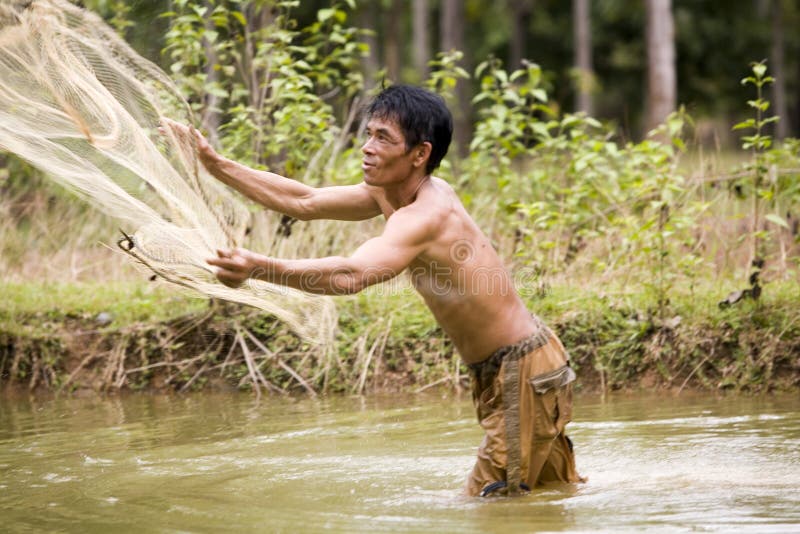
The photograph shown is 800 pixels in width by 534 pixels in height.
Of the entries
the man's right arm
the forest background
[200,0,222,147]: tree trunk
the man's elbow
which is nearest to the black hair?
the man's right arm

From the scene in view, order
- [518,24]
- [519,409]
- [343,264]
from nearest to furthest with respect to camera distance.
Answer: [343,264]
[519,409]
[518,24]

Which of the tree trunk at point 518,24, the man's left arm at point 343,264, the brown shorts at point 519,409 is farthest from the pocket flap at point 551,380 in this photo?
the tree trunk at point 518,24

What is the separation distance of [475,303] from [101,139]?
192 centimetres

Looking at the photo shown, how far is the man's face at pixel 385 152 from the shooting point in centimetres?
446

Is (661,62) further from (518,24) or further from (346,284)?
(518,24)

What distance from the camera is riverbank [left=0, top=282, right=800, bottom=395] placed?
23.6ft

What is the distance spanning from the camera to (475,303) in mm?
4531

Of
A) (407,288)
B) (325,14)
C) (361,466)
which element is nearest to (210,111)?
(325,14)

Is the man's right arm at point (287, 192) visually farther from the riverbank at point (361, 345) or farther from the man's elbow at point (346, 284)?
the riverbank at point (361, 345)

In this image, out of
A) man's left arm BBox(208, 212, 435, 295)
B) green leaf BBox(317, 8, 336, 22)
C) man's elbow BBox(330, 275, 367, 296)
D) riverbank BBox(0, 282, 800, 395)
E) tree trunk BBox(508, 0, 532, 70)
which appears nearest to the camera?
man's left arm BBox(208, 212, 435, 295)

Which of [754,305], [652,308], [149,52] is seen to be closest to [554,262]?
[652,308]

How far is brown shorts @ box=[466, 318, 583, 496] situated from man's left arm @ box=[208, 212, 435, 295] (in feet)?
2.28

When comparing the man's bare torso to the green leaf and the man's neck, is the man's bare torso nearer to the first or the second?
the man's neck

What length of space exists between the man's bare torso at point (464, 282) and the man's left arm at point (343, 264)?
103 millimetres
